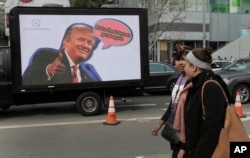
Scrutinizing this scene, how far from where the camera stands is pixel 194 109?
312cm

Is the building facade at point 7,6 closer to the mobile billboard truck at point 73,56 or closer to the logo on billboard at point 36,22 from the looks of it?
the logo on billboard at point 36,22

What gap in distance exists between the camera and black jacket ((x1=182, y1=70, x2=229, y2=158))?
2.95m

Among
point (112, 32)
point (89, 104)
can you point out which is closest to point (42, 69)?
point (89, 104)

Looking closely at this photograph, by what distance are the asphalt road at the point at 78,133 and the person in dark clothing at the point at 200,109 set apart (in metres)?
3.72

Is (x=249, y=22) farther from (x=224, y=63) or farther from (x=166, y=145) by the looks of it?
(x=166, y=145)

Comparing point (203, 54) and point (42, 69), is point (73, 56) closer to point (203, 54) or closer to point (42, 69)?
point (42, 69)

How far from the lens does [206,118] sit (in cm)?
299

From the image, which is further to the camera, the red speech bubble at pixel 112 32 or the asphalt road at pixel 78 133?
the red speech bubble at pixel 112 32

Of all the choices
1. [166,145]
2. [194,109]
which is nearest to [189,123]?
[194,109]

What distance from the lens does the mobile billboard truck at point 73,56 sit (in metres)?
10.8

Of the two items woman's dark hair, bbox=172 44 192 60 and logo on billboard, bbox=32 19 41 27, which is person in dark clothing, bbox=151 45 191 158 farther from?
logo on billboard, bbox=32 19 41 27

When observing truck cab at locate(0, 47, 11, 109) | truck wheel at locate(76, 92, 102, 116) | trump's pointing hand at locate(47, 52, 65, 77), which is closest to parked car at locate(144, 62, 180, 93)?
truck wheel at locate(76, 92, 102, 116)

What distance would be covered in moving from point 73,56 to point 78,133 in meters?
2.72

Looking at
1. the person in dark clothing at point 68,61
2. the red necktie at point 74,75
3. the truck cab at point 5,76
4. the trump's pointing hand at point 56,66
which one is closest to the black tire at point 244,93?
the person in dark clothing at point 68,61
